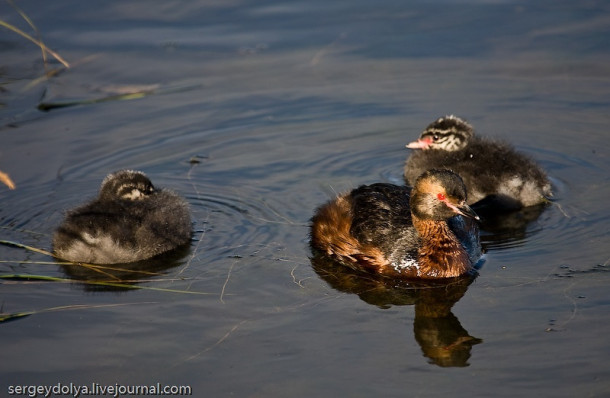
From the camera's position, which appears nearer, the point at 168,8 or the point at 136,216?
the point at 136,216

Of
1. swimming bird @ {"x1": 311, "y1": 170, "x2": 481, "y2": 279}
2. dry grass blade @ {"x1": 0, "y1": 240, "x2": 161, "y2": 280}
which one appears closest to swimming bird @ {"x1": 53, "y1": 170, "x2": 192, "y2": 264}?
dry grass blade @ {"x1": 0, "y1": 240, "x2": 161, "y2": 280}

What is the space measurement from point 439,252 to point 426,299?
0.56 m

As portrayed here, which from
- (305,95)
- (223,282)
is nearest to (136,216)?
(223,282)

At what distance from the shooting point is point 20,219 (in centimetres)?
788

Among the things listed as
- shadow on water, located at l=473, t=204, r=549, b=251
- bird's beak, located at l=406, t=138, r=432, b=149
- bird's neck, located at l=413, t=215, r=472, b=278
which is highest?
bird's beak, located at l=406, t=138, r=432, b=149

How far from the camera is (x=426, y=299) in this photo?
6.70 meters

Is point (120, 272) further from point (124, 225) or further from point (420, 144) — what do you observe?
point (420, 144)

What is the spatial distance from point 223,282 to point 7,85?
5.10 metres

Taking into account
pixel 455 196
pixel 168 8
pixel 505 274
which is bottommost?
pixel 505 274

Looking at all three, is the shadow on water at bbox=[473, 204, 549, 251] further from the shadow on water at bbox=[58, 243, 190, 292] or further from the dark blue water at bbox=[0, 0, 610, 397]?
the shadow on water at bbox=[58, 243, 190, 292]

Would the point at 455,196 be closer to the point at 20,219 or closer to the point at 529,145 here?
the point at 529,145

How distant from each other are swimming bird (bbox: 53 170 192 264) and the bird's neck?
1859 millimetres

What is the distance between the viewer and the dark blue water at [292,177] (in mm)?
5691

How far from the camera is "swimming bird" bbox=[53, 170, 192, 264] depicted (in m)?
7.13
